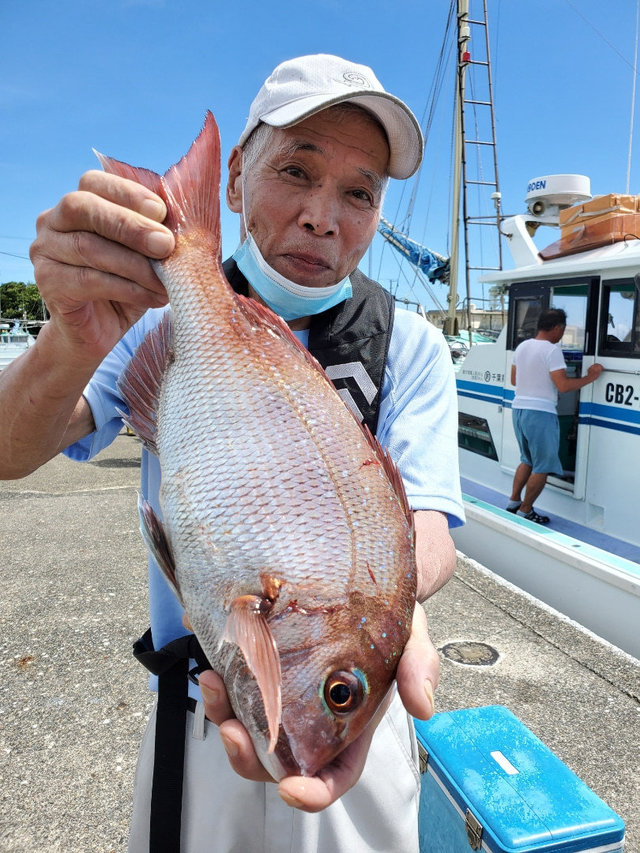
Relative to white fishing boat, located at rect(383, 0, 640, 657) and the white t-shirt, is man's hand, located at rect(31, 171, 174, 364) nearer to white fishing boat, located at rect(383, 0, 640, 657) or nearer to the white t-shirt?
white fishing boat, located at rect(383, 0, 640, 657)

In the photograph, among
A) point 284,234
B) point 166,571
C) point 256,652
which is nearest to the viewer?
point 256,652

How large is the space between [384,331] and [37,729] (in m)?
2.76

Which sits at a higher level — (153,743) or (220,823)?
(153,743)

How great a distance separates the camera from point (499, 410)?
8.01 m

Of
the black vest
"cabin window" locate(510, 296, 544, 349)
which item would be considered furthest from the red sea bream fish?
"cabin window" locate(510, 296, 544, 349)

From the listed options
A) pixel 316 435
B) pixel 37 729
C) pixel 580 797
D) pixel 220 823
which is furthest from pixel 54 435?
pixel 37 729

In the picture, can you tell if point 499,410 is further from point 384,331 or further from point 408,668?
point 408,668

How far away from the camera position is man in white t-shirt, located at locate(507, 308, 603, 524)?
6.61 metres

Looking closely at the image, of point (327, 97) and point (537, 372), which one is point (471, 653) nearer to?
point (327, 97)

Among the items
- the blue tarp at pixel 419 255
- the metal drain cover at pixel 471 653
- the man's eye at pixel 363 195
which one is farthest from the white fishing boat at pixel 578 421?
the blue tarp at pixel 419 255

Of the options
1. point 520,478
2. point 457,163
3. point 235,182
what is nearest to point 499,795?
point 235,182

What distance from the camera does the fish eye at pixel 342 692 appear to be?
1017 mm

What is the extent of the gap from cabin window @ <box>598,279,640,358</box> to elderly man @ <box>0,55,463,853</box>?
5.10m

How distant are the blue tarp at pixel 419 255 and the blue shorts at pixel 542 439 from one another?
904cm
